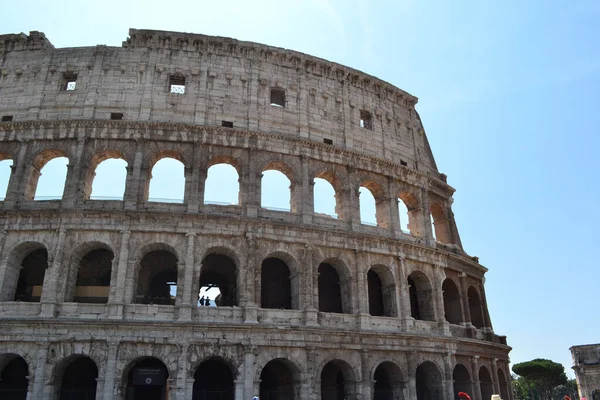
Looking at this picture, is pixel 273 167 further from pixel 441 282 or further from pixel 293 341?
pixel 441 282

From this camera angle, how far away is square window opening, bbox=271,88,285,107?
913 inches

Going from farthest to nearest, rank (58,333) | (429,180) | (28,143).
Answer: (429,180)
(28,143)
(58,333)

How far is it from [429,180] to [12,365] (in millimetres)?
21043

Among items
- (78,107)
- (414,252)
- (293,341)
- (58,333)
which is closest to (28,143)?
(78,107)

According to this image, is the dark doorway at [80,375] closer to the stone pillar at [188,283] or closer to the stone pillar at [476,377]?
the stone pillar at [188,283]

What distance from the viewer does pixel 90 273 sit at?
19.9 metres

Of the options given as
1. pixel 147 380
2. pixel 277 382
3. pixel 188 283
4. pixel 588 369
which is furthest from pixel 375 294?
pixel 588 369

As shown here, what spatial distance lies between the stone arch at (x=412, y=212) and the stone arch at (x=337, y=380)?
8030 millimetres

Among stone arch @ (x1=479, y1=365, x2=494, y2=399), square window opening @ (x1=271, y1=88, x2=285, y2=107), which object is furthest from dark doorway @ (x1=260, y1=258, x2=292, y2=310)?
stone arch @ (x1=479, y1=365, x2=494, y2=399)

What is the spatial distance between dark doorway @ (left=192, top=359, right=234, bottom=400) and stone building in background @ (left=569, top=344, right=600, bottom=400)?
33.1 metres

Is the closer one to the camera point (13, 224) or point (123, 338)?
point (123, 338)

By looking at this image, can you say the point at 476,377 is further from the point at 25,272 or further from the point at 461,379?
the point at 25,272

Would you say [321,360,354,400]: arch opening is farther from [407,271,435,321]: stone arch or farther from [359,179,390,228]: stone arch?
[359,179,390,228]: stone arch

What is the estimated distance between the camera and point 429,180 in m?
25.8
